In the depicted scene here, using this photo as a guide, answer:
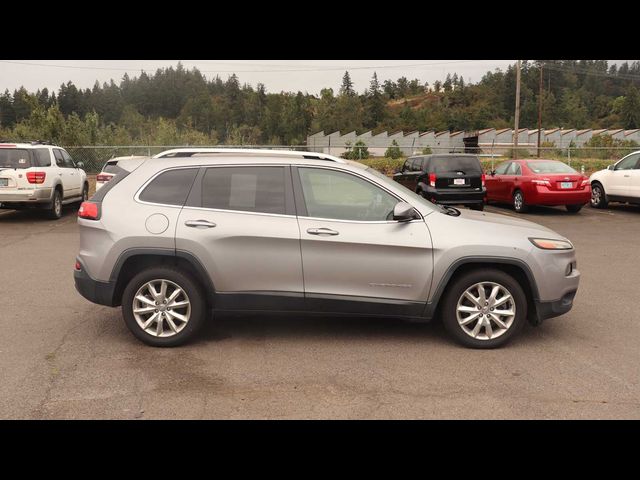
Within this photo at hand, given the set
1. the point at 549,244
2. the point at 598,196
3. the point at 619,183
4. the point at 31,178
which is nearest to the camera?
the point at 549,244

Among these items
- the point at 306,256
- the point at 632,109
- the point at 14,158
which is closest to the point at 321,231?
the point at 306,256

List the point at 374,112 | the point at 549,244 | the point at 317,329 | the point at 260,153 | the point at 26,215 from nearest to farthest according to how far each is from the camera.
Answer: the point at 549,244 → the point at 260,153 → the point at 317,329 → the point at 26,215 → the point at 374,112

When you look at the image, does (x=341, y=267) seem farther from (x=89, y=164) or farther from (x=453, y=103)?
(x=453, y=103)

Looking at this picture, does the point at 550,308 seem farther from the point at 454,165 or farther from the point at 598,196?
the point at 598,196

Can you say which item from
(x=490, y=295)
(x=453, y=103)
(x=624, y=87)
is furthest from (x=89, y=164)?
(x=624, y=87)

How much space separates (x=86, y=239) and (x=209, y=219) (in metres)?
1.17

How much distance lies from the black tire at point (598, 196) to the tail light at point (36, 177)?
14773mm

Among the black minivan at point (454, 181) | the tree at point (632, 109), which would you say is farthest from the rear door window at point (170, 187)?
the tree at point (632, 109)

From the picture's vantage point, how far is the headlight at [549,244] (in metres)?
5.50

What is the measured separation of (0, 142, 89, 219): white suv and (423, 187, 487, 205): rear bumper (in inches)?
365

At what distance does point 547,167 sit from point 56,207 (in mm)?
12727

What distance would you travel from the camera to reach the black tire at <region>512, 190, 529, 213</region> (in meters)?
16.7

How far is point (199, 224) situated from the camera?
5.43 metres

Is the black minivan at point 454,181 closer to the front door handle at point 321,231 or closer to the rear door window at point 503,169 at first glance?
the rear door window at point 503,169
